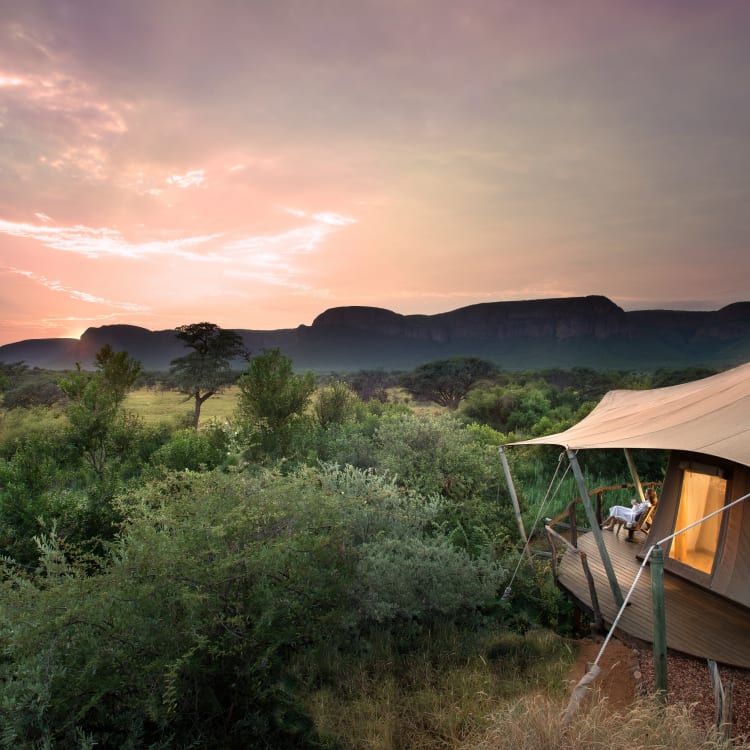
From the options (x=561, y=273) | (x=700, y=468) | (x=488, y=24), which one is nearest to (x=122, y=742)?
(x=700, y=468)

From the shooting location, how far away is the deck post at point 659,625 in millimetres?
3680

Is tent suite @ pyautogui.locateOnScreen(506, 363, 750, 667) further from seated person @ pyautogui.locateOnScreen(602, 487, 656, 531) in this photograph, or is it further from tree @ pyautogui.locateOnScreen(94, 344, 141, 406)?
tree @ pyautogui.locateOnScreen(94, 344, 141, 406)

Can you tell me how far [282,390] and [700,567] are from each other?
1205 centimetres

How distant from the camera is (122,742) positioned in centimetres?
347

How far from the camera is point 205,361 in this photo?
109 ft

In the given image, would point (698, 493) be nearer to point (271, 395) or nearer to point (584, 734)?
point (584, 734)

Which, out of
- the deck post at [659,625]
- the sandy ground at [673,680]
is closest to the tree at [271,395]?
the sandy ground at [673,680]

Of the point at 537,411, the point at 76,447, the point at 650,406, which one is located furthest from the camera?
the point at 537,411

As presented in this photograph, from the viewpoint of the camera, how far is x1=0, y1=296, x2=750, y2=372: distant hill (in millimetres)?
79750

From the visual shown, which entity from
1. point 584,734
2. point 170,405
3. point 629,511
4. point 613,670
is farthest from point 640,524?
point 170,405

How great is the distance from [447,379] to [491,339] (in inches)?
2364

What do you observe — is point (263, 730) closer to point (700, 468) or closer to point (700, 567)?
point (700, 567)

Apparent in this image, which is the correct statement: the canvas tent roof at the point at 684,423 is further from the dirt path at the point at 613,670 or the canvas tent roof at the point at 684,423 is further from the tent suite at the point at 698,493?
the dirt path at the point at 613,670

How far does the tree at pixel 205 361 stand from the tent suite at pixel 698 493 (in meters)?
28.7
